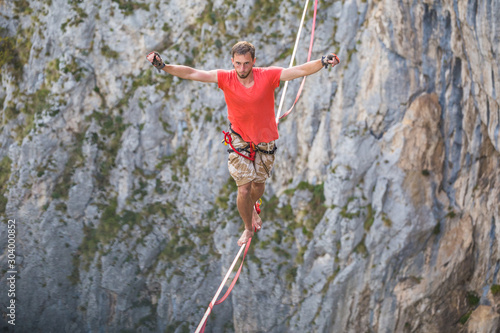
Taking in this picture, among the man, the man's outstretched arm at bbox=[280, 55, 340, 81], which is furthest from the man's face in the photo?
the man's outstretched arm at bbox=[280, 55, 340, 81]

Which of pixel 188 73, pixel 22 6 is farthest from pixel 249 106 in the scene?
pixel 22 6

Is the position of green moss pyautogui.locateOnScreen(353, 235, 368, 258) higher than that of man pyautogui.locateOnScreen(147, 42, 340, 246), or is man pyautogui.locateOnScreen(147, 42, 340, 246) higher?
green moss pyautogui.locateOnScreen(353, 235, 368, 258)

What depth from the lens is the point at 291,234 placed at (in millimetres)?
15469

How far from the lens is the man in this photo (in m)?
5.49

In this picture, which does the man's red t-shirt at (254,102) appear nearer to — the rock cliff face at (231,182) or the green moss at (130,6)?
the rock cliff face at (231,182)

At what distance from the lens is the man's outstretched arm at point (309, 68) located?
200 inches

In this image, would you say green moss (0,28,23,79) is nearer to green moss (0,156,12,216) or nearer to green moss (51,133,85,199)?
green moss (0,156,12,216)

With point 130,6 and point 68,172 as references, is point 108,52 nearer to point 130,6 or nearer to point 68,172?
point 130,6

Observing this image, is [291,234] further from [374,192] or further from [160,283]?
[160,283]

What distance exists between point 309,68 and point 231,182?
11065 mm

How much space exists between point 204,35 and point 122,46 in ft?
10.8

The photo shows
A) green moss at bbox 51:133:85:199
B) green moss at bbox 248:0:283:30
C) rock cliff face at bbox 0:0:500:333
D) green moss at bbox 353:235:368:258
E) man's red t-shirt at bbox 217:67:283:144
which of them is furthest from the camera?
green moss at bbox 51:133:85:199

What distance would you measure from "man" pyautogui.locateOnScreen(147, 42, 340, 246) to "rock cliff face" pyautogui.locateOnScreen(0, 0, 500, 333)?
5.86m

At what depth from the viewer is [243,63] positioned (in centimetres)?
557
